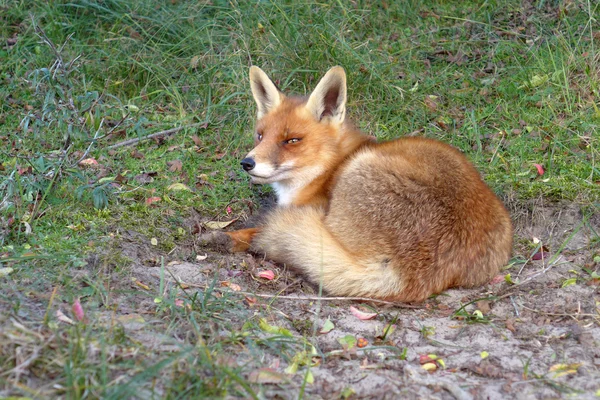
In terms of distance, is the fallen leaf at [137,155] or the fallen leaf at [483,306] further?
the fallen leaf at [137,155]

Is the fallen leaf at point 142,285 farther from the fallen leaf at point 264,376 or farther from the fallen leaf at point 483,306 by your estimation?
the fallen leaf at point 483,306

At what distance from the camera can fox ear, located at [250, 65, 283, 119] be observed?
4379 mm

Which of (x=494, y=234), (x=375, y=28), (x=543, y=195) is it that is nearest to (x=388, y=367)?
(x=494, y=234)

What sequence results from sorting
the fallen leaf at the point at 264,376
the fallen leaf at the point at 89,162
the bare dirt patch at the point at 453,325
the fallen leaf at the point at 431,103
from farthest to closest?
the fallen leaf at the point at 431,103 → the fallen leaf at the point at 89,162 → the bare dirt patch at the point at 453,325 → the fallen leaf at the point at 264,376

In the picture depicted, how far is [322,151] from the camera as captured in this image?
4.22 metres

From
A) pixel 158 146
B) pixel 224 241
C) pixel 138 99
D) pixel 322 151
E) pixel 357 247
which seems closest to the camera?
pixel 357 247

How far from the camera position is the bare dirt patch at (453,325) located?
8.79 ft

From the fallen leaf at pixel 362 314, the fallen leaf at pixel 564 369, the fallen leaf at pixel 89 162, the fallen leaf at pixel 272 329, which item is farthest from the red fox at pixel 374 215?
the fallen leaf at pixel 89 162

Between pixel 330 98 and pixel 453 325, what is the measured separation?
1.74 meters

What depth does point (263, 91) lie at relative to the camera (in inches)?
177

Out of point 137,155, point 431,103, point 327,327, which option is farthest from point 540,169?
point 137,155

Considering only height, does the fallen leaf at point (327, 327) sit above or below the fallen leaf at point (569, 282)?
below

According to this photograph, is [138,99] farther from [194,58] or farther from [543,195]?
[543,195]

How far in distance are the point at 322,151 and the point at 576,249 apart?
67.8 inches
